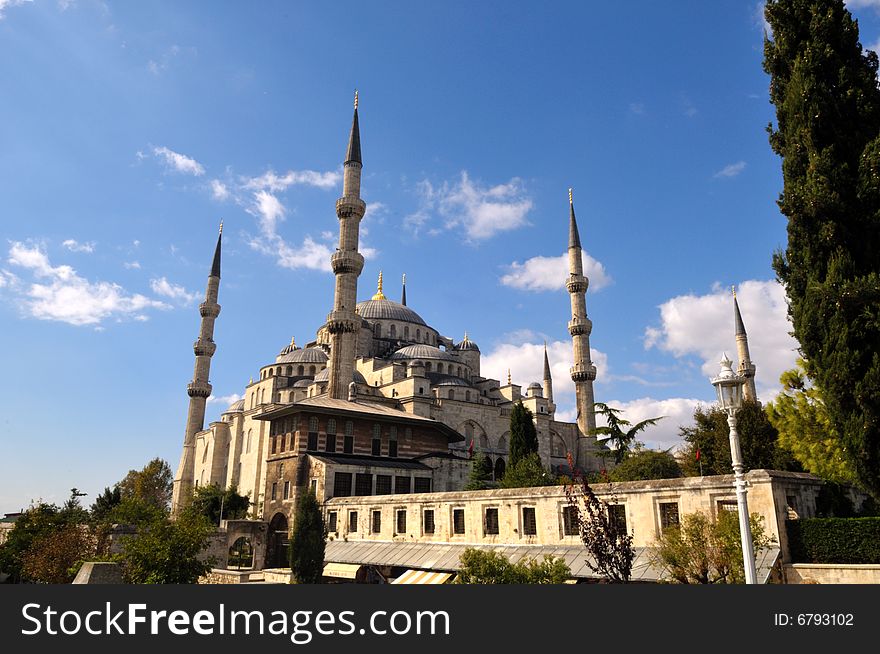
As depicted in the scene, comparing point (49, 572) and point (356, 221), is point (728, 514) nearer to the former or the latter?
point (49, 572)

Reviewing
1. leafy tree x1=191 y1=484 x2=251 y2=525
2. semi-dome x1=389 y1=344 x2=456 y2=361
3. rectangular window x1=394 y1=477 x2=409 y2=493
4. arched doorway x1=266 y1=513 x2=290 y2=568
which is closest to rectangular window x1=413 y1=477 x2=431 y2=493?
rectangular window x1=394 y1=477 x2=409 y2=493

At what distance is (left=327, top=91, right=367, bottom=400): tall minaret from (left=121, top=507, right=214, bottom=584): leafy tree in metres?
21.5

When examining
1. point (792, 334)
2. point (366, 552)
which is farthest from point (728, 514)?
point (366, 552)

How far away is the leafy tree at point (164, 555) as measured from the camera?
43.9ft

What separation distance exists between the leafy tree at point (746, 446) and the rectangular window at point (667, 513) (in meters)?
9.93

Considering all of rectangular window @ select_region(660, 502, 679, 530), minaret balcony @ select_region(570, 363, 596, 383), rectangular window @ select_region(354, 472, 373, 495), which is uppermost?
minaret balcony @ select_region(570, 363, 596, 383)

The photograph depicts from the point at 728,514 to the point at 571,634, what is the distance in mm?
5669

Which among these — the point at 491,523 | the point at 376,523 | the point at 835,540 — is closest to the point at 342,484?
the point at 376,523

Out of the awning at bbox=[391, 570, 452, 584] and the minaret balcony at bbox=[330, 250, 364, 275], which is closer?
the awning at bbox=[391, 570, 452, 584]

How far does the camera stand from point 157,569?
13.5 metres

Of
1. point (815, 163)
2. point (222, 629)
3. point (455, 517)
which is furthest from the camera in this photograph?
point (455, 517)

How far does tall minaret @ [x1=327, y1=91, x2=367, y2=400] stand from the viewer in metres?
36.9

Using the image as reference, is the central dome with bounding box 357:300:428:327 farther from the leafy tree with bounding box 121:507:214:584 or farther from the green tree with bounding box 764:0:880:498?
the green tree with bounding box 764:0:880:498

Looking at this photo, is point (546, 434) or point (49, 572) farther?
point (546, 434)
